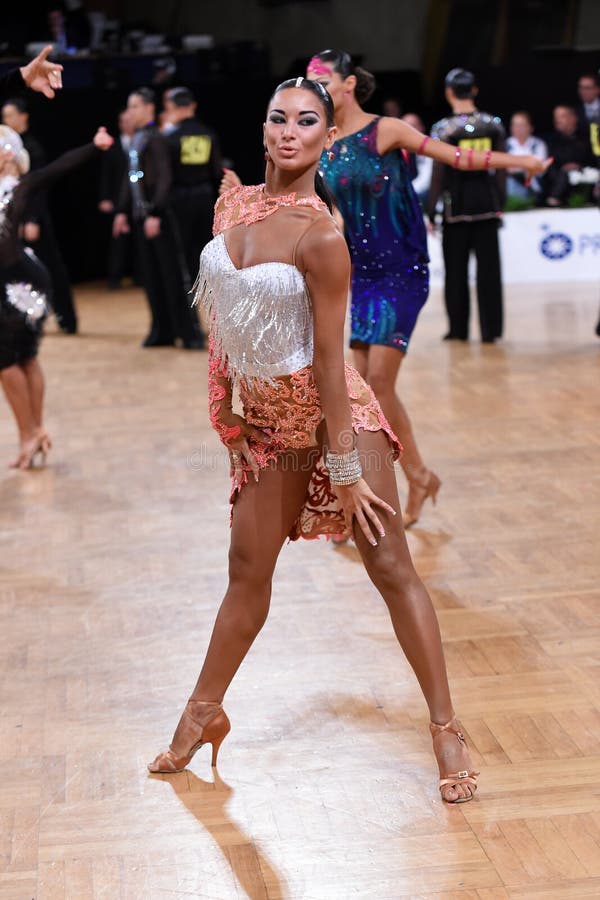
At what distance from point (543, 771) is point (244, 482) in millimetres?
912

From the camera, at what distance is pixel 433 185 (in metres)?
8.09

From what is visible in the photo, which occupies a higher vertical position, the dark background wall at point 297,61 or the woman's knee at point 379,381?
the dark background wall at point 297,61

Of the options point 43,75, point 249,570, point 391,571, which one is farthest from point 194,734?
point 43,75

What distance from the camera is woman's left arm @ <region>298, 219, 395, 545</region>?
2330 millimetres

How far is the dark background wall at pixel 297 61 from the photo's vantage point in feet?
42.3

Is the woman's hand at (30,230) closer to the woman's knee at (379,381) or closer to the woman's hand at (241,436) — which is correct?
the woman's knee at (379,381)

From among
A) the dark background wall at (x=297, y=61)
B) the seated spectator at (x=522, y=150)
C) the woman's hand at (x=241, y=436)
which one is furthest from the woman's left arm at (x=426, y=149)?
the dark background wall at (x=297, y=61)

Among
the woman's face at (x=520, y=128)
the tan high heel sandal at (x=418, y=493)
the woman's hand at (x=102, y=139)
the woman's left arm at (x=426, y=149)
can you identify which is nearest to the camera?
the woman's left arm at (x=426, y=149)

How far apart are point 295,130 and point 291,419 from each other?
584 millimetres

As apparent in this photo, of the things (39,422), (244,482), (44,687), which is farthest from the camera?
(39,422)

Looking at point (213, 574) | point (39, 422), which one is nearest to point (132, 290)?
point (39, 422)

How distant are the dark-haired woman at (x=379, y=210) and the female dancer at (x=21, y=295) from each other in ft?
4.19

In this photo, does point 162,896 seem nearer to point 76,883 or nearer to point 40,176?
point 76,883

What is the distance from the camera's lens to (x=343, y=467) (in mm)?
2449
